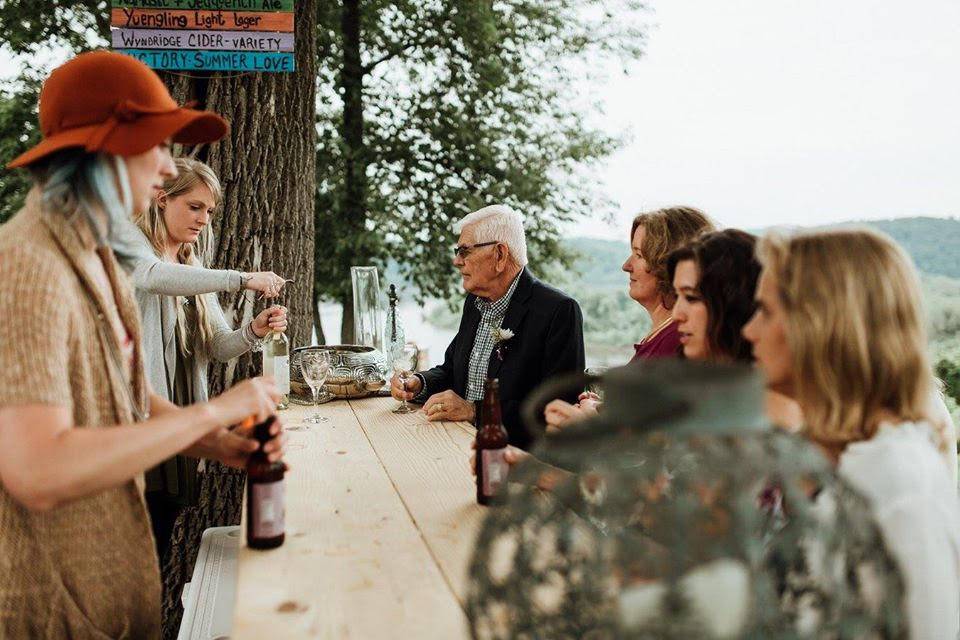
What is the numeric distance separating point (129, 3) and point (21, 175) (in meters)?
2.76

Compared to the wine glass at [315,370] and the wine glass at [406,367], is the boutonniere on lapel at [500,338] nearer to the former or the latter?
the wine glass at [406,367]

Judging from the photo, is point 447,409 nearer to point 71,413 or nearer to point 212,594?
point 212,594

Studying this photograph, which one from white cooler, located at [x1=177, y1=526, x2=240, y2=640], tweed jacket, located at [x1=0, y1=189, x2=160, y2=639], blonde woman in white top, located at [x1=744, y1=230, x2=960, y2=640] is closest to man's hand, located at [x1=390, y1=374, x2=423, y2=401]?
white cooler, located at [x1=177, y1=526, x2=240, y2=640]

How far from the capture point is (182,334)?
9.02 ft

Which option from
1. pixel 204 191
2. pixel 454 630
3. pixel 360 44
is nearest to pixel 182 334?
pixel 204 191

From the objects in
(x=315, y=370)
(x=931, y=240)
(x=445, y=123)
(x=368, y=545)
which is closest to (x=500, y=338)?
(x=315, y=370)

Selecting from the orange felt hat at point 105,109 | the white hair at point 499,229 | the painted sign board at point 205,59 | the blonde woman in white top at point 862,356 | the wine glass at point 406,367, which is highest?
the painted sign board at point 205,59

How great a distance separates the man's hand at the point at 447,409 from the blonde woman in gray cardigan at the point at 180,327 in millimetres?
697

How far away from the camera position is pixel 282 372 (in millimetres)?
2748

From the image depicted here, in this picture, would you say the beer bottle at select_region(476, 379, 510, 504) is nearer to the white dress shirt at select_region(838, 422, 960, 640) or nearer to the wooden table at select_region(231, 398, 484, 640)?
the wooden table at select_region(231, 398, 484, 640)

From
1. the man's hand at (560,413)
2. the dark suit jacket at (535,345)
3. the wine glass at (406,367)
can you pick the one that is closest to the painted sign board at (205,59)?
the wine glass at (406,367)

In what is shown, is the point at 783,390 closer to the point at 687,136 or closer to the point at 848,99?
the point at 848,99

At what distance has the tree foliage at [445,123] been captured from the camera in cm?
584

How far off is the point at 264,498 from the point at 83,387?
360mm
